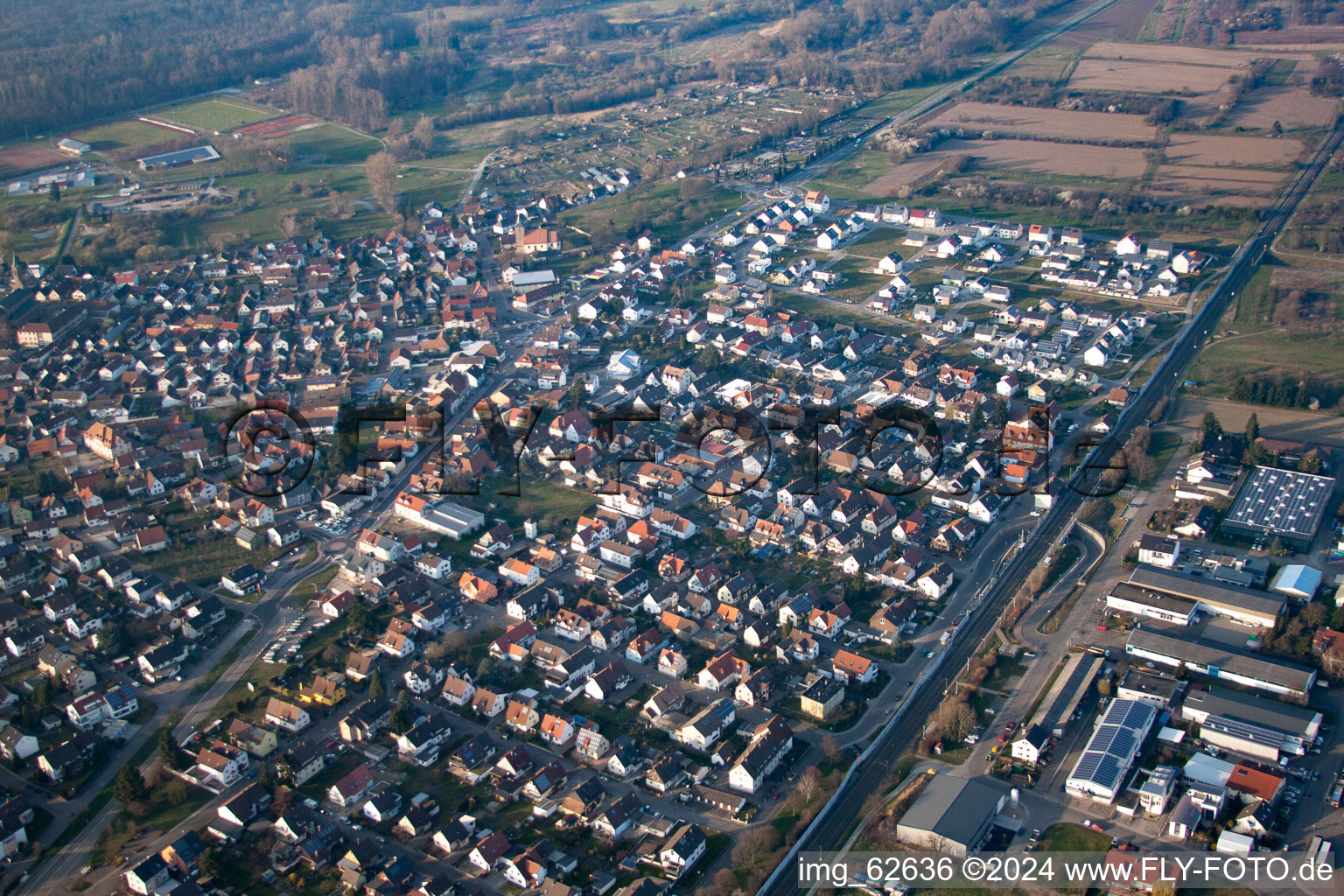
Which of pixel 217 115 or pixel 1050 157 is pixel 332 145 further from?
pixel 1050 157

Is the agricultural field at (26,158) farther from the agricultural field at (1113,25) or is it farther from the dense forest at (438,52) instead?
the agricultural field at (1113,25)

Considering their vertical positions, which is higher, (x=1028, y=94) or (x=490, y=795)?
(x=1028, y=94)

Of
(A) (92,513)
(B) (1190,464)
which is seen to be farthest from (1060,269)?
(A) (92,513)

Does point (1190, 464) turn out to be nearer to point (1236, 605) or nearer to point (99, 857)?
point (1236, 605)

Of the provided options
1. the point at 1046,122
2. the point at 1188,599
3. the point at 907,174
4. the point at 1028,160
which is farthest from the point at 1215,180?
the point at 1188,599

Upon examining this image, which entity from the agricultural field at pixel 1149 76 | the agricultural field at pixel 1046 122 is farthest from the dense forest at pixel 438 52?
the agricultural field at pixel 1149 76

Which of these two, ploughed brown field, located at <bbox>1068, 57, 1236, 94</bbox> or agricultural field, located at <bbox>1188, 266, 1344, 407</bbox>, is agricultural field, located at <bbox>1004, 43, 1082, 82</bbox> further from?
agricultural field, located at <bbox>1188, 266, 1344, 407</bbox>
